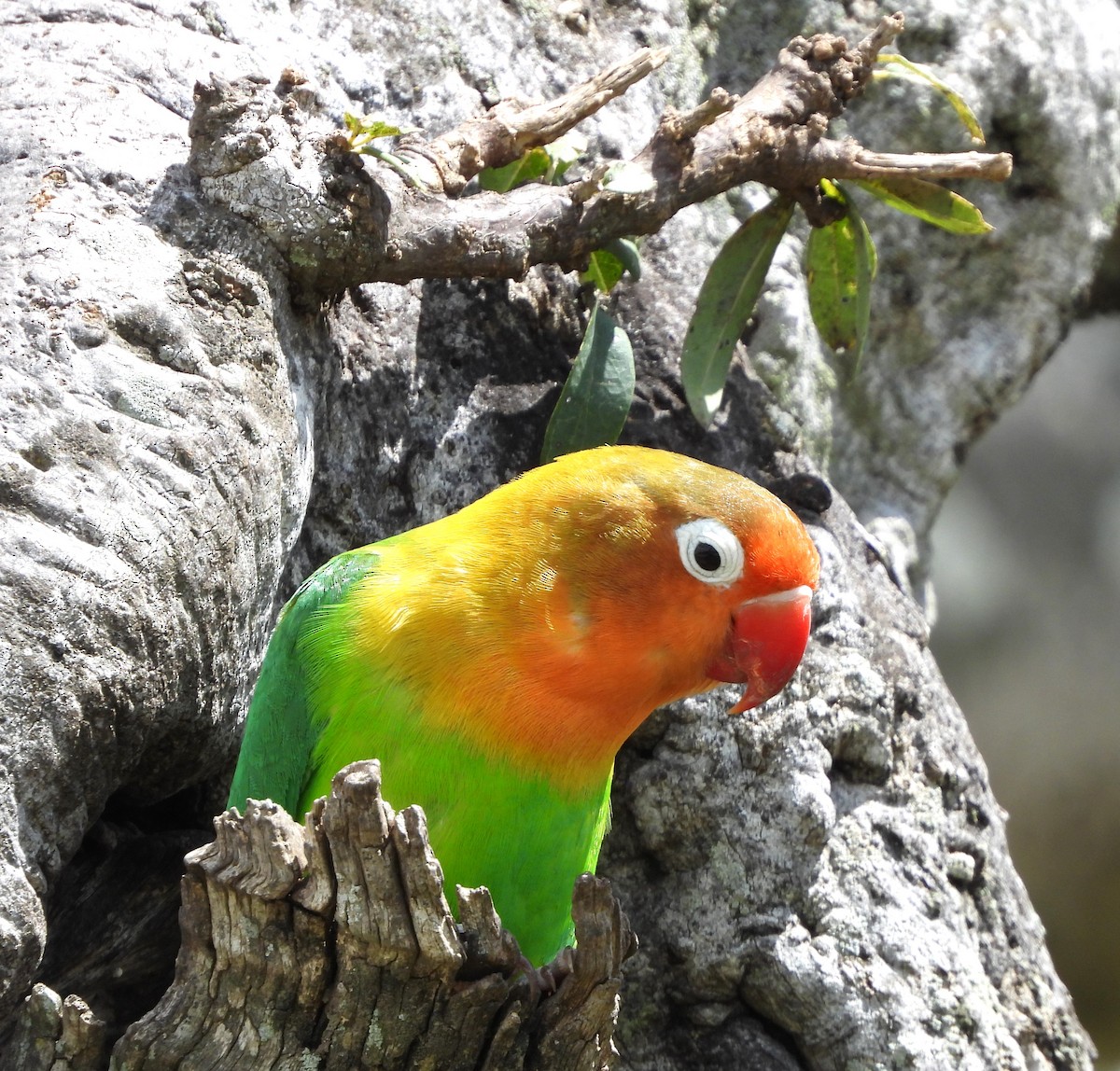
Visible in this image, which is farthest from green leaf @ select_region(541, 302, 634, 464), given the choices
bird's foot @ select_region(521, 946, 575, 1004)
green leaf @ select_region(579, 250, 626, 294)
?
bird's foot @ select_region(521, 946, 575, 1004)

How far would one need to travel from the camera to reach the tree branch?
253cm

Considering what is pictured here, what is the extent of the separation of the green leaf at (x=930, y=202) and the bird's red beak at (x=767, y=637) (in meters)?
1.41

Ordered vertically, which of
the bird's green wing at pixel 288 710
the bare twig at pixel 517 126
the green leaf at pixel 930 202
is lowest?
→ the bird's green wing at pixel 288 710

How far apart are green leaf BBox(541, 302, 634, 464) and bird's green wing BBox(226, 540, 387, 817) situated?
0.72 metres

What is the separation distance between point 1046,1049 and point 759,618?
1643 millimetres

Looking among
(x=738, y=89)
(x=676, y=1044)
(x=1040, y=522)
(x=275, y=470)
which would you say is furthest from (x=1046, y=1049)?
(x=1040, y=522)

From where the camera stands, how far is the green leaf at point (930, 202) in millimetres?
3365

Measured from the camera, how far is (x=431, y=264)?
109 inches

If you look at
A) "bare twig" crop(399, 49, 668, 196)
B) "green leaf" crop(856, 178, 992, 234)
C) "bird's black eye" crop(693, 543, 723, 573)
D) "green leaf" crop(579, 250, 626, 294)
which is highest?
"green leaf" crop(856, 178, 992, 234)

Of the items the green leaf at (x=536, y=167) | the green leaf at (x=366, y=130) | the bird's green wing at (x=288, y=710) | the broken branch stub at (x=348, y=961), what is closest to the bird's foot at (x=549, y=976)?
the broken branch stub at (x=348, y=961)

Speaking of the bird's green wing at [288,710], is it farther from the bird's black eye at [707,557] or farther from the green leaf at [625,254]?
the green leaf at [625,254]

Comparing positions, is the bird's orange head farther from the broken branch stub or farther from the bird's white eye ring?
the broken branch stub

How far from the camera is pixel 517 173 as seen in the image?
3150 millimetres

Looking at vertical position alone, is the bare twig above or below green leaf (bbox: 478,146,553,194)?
above
